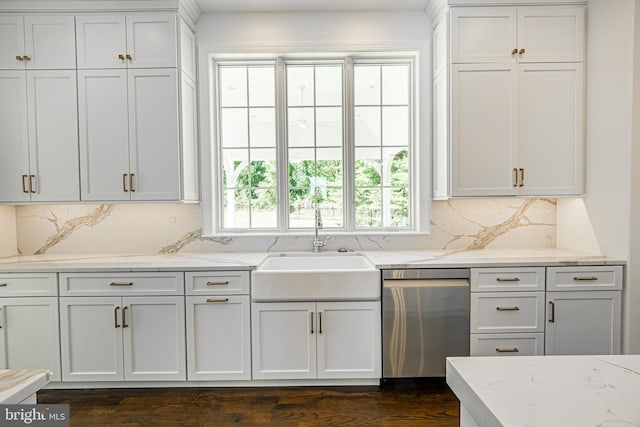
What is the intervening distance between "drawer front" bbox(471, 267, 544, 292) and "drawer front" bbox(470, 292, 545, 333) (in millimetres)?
36

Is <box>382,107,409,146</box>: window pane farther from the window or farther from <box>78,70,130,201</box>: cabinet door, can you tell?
<box>78,70,130,201</box>: cabinet door

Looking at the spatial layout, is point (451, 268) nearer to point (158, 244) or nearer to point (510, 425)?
point (510, 425)

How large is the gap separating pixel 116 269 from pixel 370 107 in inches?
89.7

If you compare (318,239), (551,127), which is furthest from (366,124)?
(551,127)

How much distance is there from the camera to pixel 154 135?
2.87 meters

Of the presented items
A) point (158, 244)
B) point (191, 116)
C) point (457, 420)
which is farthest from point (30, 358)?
point (457, 420)

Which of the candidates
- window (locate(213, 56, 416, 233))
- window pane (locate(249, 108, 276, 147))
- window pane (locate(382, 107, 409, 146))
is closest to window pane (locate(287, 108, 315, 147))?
window (locate(213, 56, 416, 233))

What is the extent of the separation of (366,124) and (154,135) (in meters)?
1.66

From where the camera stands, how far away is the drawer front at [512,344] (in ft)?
8.70

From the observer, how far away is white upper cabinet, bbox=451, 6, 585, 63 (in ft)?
9.25

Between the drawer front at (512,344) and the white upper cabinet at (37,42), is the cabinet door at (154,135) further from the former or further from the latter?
the drawer front at (512,344)

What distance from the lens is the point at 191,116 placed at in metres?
3.12

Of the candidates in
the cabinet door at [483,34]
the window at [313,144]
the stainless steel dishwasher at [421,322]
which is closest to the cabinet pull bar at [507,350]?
the stainless steel dishwasher at [421,322]

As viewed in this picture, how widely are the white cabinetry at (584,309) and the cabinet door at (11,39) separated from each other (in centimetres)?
396
